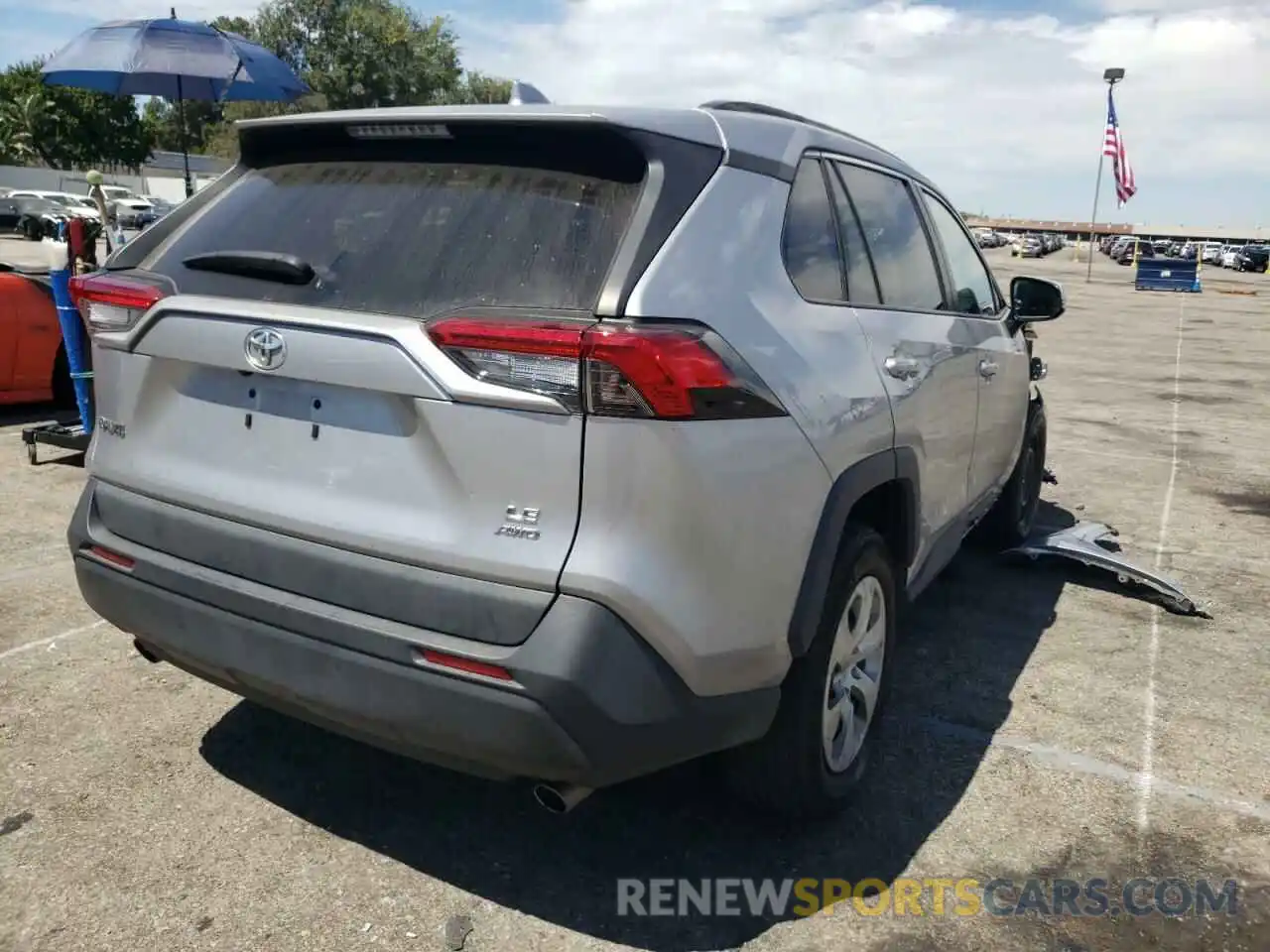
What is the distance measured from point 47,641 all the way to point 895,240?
136 inches

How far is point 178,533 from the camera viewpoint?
2.60 meters

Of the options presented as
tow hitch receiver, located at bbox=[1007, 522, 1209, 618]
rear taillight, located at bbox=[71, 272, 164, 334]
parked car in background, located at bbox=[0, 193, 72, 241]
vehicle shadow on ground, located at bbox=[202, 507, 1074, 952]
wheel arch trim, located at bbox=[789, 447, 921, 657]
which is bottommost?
vehicle shadow on ground, located at bbox=[202, 507, 1074, 952]

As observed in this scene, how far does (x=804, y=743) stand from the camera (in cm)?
275

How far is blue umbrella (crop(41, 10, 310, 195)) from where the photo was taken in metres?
8.88

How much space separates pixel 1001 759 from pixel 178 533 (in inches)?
102

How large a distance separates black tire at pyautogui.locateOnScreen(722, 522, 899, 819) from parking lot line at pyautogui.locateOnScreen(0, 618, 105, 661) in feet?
8.54

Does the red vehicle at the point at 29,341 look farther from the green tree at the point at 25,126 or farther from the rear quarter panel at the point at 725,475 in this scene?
the green tree at the point at 25,126

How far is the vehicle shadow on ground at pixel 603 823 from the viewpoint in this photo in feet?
8.82

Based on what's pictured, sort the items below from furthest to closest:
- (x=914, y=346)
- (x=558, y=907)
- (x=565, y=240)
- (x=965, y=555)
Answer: (x=965, y=555) < (x=914, y=346) < (x=558, y=907) < (x=565, y=240)

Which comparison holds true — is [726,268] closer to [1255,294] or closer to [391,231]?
[391,231]

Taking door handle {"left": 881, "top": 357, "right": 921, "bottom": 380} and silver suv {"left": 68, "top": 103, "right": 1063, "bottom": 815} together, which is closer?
silver suv {"left": 68, "top": 103, "right": 1063, "bottom": 815}

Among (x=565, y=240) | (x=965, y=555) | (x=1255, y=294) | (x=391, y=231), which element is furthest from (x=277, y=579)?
(x=1255, y=294)

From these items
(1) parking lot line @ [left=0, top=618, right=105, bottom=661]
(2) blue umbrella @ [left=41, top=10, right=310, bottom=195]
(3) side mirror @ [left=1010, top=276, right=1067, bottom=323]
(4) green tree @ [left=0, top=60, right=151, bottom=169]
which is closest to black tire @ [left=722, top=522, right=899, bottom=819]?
(3) side mirror @ [left=1010, top=276, right=1067, bottom=323]

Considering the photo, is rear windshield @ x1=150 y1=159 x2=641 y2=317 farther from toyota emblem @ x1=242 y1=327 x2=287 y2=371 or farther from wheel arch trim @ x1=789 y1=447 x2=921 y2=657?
wheel arch trim @ x1=789 y1=447 x2=921 y2=657
